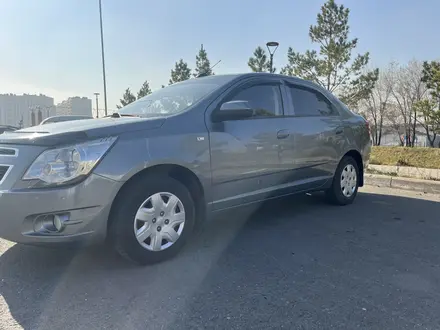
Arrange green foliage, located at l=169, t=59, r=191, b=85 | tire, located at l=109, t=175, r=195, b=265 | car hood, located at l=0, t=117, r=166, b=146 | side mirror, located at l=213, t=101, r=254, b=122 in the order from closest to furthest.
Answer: car hood, located at l=0, t=117, r=166, b=146 → tire, located at l=109, t=175, r=195, b=265 → side mirror, located at l=213, t=101, r=254, b=122 → green foliage, located at l=169, t=59, r=191, b=85

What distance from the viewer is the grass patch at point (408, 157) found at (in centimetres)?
919

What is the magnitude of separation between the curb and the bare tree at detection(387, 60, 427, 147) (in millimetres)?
24666

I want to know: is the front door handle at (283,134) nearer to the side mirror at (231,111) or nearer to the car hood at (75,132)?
the side mirror at (231,111)

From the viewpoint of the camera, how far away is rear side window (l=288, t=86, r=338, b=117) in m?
4.59

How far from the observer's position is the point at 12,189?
2688 mm

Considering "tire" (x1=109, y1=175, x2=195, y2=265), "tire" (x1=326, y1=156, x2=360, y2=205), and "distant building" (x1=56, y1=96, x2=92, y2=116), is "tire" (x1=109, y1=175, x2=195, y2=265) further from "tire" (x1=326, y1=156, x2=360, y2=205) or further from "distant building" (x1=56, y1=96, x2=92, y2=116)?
"distant building" (x1=56, y1=96, x2=92, y2=116)

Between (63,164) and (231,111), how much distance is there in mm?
1559

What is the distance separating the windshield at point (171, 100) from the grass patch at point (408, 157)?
692 cm

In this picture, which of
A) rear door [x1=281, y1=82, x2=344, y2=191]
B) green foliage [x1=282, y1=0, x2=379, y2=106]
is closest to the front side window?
rear door [x1=281, y1=82, x2=344, y2=191]

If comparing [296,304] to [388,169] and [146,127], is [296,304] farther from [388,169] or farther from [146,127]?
[388,169]

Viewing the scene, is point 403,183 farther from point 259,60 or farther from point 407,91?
point 407,91

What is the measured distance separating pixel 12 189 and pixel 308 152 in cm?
315

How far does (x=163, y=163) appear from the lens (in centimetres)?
313

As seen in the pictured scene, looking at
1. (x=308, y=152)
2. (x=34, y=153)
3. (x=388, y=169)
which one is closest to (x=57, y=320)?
(x=34, y=153)
